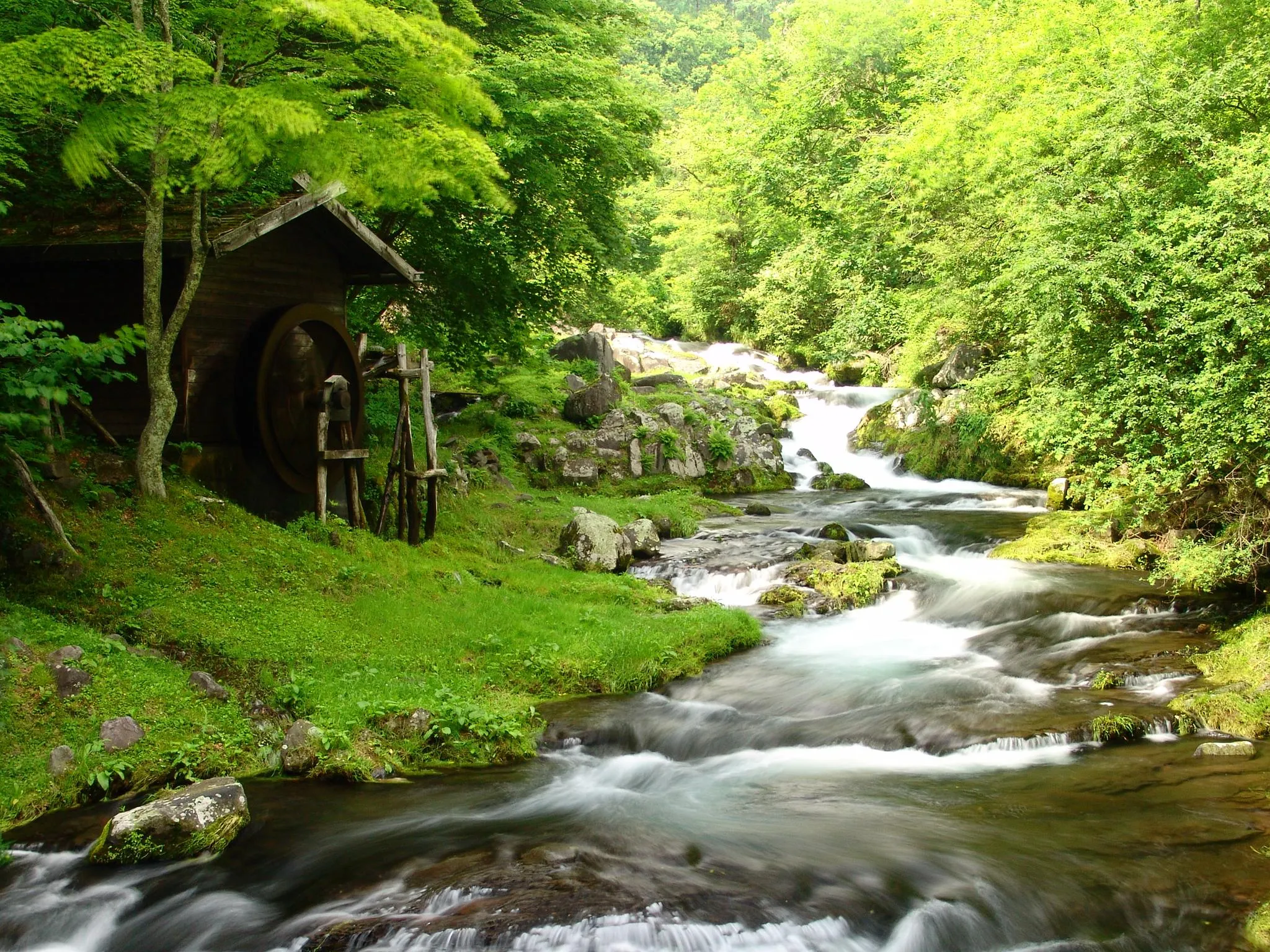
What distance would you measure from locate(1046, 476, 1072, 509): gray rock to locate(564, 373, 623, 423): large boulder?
10465 millimetres

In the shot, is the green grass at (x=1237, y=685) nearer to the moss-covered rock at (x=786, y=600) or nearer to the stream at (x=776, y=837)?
the stream at (x=776, y=837)

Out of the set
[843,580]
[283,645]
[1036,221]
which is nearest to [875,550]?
[843,580]

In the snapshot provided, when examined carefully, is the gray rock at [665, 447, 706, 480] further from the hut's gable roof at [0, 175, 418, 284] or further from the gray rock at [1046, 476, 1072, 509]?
the hut's gable roof at [0, 175, 418, 284]

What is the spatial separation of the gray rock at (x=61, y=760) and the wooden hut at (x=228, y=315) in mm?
4713

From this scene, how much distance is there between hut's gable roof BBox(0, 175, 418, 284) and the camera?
33.2ft

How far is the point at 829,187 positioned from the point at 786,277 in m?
4.00

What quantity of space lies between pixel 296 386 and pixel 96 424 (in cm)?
245

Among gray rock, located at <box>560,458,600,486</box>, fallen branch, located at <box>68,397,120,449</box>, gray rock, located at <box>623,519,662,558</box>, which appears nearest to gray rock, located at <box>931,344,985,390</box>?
gray rock, located at <box>560,458,600,486</box>

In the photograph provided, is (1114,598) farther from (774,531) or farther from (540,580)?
(540,580)

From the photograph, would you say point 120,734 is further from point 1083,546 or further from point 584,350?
point 584,350

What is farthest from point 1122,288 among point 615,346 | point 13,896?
point 615,346

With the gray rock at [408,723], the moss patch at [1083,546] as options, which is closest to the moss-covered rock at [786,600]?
the moss patch at [1083,546]

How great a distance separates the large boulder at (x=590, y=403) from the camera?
2280cm

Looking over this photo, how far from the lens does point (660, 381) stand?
2908 centimetres
